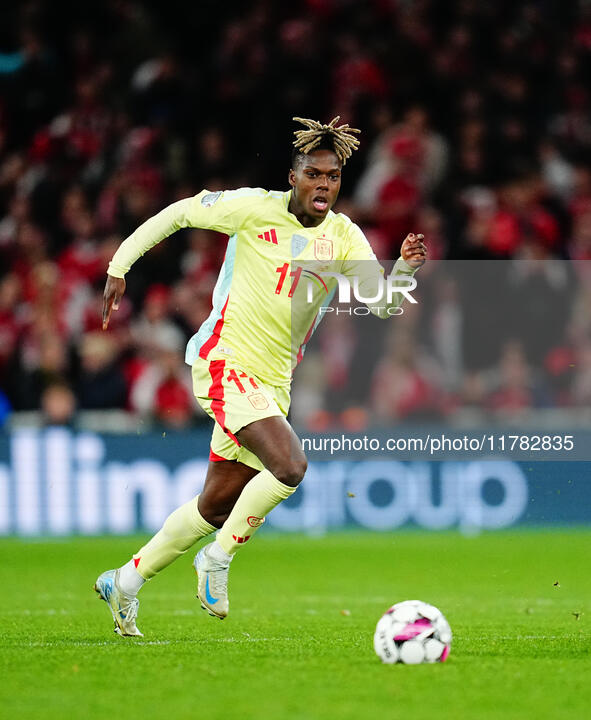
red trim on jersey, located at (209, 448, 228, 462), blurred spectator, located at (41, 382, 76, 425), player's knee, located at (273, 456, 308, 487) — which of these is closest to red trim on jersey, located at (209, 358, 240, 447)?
red trim on jersey, located at (209, 448, 228, 462)

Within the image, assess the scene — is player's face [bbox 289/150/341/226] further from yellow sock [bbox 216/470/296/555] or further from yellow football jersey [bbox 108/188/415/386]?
yellow sock [bbox 216/470/296/555]

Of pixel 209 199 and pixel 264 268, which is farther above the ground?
pixel 209 199

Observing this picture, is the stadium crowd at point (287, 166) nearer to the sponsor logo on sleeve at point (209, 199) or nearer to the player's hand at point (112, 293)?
the sponsor logo on sleeve at point (209, 199)

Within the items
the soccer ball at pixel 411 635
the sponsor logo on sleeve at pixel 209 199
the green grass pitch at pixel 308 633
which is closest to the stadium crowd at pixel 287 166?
the green grass pitch at pixel 308 633

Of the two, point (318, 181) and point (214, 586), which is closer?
point (214, 586)

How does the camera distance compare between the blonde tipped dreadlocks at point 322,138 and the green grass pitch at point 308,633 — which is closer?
the green grass pitch at point 308,633

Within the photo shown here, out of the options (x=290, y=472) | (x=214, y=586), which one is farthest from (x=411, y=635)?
(x=214, y=586)

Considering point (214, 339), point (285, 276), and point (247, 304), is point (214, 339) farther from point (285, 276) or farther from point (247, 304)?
point (285, 276)

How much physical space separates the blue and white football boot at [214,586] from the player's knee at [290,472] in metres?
0.49

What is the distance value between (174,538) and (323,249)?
1.54 metres

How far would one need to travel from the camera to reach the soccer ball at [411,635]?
5.48 m

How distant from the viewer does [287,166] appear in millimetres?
13773

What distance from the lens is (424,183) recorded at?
13094 mm

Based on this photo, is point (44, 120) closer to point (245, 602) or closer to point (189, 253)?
point (189, 253)
